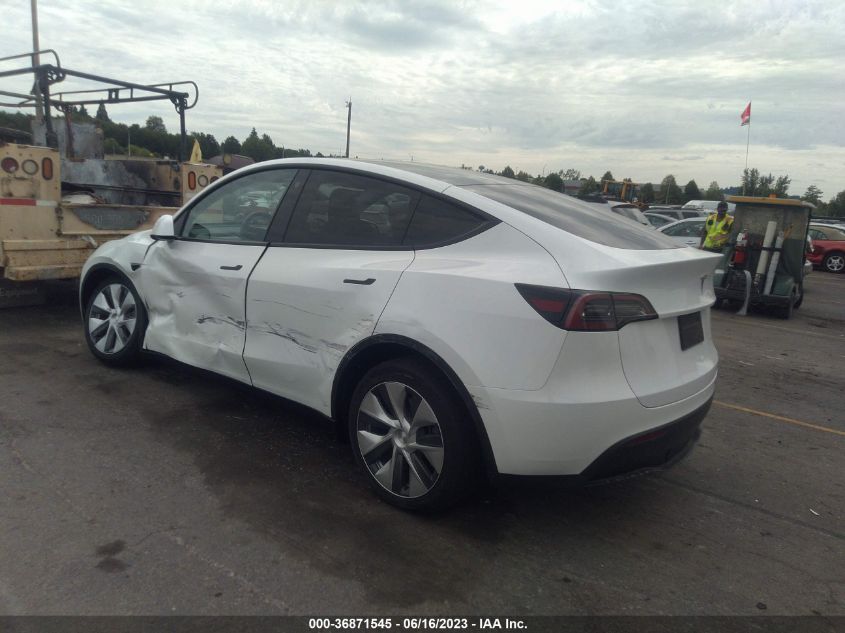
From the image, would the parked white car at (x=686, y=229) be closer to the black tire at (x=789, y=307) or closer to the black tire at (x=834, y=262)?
the black tire at (x=789, y=307)

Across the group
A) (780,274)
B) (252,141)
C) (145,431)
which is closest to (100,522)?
(145,431)

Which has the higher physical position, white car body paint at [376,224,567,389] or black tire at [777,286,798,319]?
white car body paint at [376,224,567,389]

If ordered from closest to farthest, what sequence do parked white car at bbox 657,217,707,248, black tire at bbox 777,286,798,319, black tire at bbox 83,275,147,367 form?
black tire at bbox 83,275,147,367
black tire at bbox 777,286,798,319
parked white car at bbox 657,217,707,248

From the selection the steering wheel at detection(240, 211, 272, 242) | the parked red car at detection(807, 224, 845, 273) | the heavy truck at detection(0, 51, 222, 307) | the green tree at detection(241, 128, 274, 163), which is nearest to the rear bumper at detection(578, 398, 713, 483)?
the steering wheel at detection(240, 211, 272, 242)

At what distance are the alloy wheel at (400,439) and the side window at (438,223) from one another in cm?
72

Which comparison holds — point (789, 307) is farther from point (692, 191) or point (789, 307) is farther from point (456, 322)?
point (692, 191)

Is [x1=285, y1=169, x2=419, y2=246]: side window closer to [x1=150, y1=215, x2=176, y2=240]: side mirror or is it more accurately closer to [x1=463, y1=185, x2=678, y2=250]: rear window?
[x1=463, y1=185, x2=678, y2=250]: rear window

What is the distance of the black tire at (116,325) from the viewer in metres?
4.86

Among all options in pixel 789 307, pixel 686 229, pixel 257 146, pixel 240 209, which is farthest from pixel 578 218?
pixel 257 146

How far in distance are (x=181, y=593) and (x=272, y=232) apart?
2068 millimetres

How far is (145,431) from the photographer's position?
409 cm

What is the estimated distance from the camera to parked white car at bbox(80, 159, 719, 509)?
2.75 m

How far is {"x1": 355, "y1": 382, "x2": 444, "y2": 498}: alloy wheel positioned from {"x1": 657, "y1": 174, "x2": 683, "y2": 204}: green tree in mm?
72816

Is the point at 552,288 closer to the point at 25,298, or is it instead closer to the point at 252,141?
the point at 25,298
